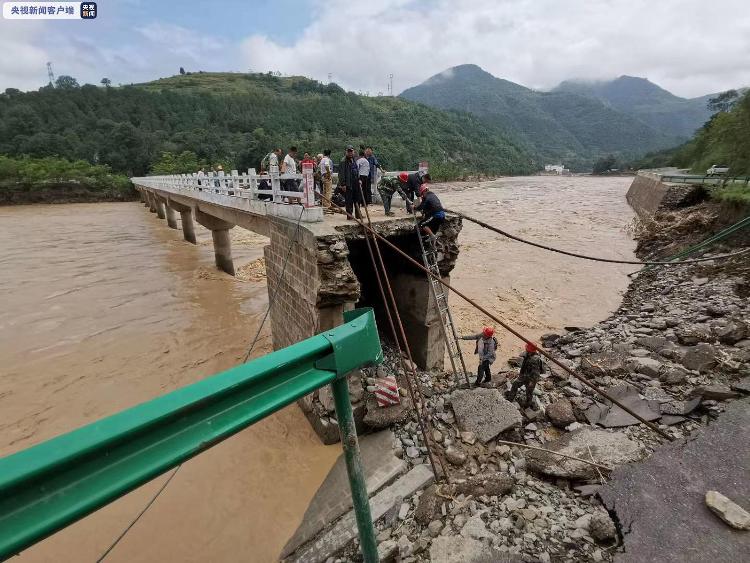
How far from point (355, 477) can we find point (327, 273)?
4.56m

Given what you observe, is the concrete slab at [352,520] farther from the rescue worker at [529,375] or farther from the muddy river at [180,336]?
the rescue worker at [529,375]

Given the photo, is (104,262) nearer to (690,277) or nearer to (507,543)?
(507,543)

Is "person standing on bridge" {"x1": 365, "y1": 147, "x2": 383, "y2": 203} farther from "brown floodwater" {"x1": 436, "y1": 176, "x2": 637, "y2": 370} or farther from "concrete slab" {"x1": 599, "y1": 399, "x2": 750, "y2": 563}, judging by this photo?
"concrete slab" {"x1": 599, "y1": 399, "x2": 750, "y2": 563}

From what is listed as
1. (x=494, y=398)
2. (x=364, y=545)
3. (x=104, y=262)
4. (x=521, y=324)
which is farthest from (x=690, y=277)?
(x=104, y=262)

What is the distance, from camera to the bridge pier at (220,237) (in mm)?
16750

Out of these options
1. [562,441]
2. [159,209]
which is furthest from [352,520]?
[159,209]

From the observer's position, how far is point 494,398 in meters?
6.07

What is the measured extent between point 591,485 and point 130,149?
68.8 m

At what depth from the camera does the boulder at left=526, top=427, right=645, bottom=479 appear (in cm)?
457

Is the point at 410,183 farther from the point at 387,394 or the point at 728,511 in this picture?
the point at 728,511

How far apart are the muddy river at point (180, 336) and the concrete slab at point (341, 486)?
0.78 ft

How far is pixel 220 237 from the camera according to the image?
17.1 meters

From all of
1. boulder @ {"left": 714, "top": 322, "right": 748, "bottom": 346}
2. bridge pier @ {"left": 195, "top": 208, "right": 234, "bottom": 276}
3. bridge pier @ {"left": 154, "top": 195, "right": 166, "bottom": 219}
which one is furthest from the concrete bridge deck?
bridge pier @ {"left": 154, "top": 195, "right": 166, "bottom": 219}

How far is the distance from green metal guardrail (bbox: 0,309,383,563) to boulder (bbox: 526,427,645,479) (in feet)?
14.1
